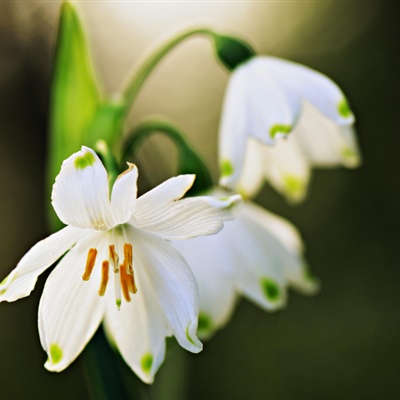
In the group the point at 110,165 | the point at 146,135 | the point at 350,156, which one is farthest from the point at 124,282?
the point at 350,156

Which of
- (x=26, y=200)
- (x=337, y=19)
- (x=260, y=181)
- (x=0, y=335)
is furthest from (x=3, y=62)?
(x=260, y=181)

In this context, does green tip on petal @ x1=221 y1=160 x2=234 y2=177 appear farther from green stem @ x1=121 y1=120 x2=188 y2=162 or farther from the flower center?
the flower center

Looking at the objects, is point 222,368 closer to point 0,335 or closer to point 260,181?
point 0,335

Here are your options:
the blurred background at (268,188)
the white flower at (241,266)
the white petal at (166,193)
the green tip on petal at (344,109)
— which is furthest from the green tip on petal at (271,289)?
the blurred background at (268,188)

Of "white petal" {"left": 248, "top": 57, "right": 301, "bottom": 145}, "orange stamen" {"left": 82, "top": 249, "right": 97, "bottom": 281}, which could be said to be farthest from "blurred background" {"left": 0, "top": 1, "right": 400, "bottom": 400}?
"orange stamen" {"left": 82, "top": 249, "right": 97, "bottom": 281}

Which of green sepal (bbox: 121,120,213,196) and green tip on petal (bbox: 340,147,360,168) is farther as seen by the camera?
green tip on petal (bbox: 340,147,360,168)

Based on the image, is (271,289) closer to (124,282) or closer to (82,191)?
(124,282)
